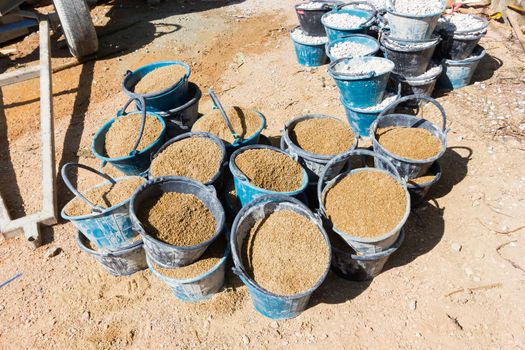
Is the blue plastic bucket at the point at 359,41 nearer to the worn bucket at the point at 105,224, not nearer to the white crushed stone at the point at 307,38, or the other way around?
the white crushed stone at the point at 307,38

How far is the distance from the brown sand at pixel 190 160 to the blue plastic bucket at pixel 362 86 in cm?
188

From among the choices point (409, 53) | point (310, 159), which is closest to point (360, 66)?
point (409, 53)

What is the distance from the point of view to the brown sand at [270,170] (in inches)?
128

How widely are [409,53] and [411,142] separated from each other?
169 centimetres

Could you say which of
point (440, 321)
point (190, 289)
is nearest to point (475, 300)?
point (440, 321)

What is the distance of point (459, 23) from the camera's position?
5398mm

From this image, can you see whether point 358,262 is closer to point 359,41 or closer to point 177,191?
point 177,191

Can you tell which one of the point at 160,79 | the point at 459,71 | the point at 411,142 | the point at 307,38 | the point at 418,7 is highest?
the point at 418,7

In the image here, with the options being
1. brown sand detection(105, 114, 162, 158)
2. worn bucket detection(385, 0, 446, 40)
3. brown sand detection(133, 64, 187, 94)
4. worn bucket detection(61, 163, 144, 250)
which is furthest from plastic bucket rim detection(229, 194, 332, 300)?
worn bucket detection(385, 0, 446, 40)

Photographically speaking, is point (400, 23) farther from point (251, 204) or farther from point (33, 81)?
point (33, 81)

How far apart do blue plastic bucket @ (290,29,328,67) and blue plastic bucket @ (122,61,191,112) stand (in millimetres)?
2365

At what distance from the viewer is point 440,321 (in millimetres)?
3045

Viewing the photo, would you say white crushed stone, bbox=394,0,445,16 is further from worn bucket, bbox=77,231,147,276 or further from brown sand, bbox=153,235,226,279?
worn bucket, bbox=77,231,147,276

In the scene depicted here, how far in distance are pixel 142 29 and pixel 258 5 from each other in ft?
8.74
